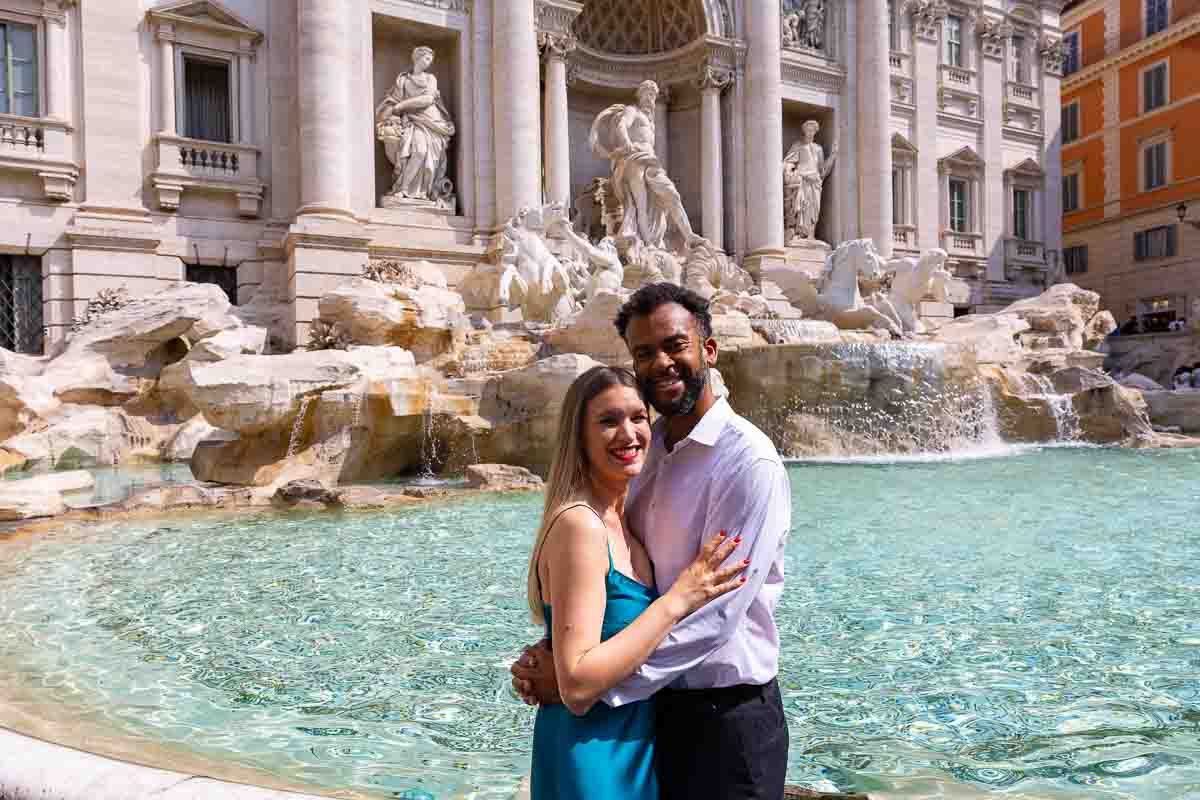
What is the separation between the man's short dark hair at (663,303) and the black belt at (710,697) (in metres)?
0.58

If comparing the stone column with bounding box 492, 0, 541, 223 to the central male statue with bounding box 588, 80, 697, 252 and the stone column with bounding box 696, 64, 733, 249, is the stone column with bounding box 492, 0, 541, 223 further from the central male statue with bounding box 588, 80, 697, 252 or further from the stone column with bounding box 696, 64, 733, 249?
the stone column with bounding box 696, 64, 733, 249

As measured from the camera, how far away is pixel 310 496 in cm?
688

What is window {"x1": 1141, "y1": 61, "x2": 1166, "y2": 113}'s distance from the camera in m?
25.9

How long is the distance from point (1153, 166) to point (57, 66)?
91.6ft

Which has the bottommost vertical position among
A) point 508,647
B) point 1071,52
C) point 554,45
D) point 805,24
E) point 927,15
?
point 508,647

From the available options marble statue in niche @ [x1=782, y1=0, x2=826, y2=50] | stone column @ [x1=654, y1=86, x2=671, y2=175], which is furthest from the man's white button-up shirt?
marble statue in niche @ [x1=782, y1=0, x2=826, y2=50]

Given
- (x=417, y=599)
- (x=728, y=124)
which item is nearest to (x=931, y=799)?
(x=417, y=599)

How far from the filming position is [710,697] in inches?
55.1

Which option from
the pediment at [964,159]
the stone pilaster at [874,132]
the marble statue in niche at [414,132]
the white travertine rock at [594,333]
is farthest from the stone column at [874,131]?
the white travertine rock at [594,333]

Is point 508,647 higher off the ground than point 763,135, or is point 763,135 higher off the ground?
point 763,135

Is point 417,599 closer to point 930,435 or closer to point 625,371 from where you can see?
point 625,371

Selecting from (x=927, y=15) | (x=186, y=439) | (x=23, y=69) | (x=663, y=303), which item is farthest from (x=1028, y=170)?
(x=663, y=303)

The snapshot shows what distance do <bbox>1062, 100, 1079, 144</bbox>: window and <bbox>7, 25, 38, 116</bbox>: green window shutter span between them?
29536 mm

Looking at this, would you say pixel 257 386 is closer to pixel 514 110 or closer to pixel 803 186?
pixel 514 110
